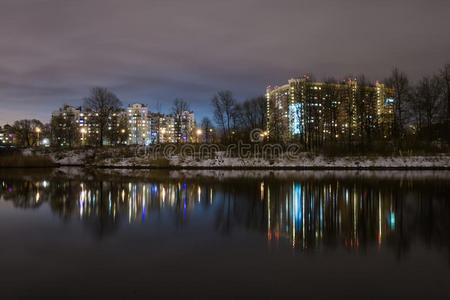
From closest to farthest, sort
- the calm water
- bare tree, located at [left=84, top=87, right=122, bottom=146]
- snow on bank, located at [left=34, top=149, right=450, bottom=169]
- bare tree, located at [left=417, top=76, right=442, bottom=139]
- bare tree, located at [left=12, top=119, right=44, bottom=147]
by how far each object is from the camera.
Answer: the calm water, snow on bank, located at [left=34, top=149, right=450, bottom=169], bare tree, located at [left=417, top=76, right=442, bottom=139], bare tree, located at [left=84, top=87, right=122, bottom=146], bare tree, located at [left=12, top=119, right=44, bottom=147]

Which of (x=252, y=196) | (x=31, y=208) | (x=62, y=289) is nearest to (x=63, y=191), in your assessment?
(x=31, y=208)

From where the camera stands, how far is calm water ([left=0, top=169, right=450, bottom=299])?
8062 mm

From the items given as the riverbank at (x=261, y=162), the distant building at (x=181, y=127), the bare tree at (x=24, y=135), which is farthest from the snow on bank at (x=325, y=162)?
the bare tree at (x=24, y=135)

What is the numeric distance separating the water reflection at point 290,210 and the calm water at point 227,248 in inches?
2.4

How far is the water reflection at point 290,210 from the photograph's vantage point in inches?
498

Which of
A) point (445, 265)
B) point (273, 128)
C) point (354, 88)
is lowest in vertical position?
point (445, 265)

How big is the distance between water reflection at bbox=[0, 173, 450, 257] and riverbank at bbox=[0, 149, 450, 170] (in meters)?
25.4

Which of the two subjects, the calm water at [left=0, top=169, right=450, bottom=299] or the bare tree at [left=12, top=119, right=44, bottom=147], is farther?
the bare tree at [left=12, top=119, right=44, bottom=147]

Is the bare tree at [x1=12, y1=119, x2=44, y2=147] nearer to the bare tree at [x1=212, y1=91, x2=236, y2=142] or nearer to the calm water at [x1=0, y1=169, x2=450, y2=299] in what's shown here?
the bare tree at [x1=212, y1=91, x2=236, y2=142]

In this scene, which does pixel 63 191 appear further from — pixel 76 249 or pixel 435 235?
pixel 435 235

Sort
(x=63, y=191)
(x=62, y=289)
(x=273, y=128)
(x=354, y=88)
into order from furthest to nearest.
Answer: (x=273, y=128), (x=354, y=88), (x=63, y=191), (x=62, y=289)

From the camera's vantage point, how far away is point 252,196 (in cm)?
2322

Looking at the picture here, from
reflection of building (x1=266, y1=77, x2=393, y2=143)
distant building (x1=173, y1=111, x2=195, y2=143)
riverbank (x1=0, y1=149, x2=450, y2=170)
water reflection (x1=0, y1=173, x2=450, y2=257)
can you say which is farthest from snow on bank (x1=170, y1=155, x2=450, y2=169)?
distant building (x1=173, y1=111, x2=195, y2=143)

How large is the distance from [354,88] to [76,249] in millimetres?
68475
